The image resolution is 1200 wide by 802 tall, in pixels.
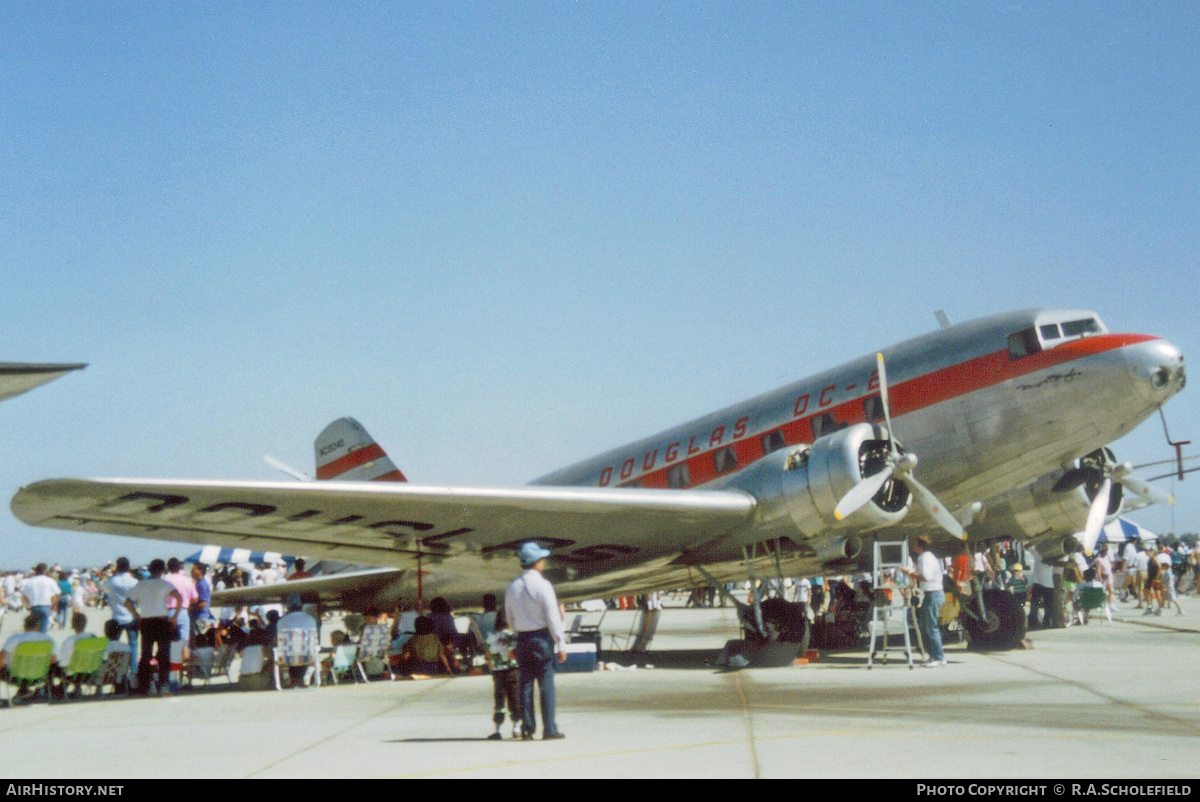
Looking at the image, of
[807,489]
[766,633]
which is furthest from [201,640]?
[807,489]

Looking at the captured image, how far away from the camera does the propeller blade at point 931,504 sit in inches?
550

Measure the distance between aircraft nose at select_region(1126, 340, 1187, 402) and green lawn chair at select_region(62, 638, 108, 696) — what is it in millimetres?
12951

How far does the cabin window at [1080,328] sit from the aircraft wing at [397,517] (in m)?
4.65

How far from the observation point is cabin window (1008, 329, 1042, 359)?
1394cm

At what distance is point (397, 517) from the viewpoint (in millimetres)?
14492

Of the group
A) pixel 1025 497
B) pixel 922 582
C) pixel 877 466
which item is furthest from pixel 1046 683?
pixel 1025 497

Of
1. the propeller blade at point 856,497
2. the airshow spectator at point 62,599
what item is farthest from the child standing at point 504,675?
the airshow spectator at point 62,599

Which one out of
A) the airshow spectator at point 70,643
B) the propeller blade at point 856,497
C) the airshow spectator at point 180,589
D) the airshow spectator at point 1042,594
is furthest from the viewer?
the airshow spectator at point 1042,594

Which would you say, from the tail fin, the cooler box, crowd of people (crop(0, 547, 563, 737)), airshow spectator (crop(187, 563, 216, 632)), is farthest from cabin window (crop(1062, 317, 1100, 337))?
airshow spectator (crop(187, 563, 216, 632))

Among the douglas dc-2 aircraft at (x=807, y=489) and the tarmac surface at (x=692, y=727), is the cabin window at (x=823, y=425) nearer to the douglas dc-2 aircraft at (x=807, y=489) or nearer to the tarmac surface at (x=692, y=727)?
the douglas dc-2 aircraft at (x=807, y=489)

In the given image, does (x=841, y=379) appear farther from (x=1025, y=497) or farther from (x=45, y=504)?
(x=45, y=504)

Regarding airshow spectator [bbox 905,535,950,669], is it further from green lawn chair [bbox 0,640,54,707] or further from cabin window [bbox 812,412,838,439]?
green lawn chair [bbox 0,640,54,707]
